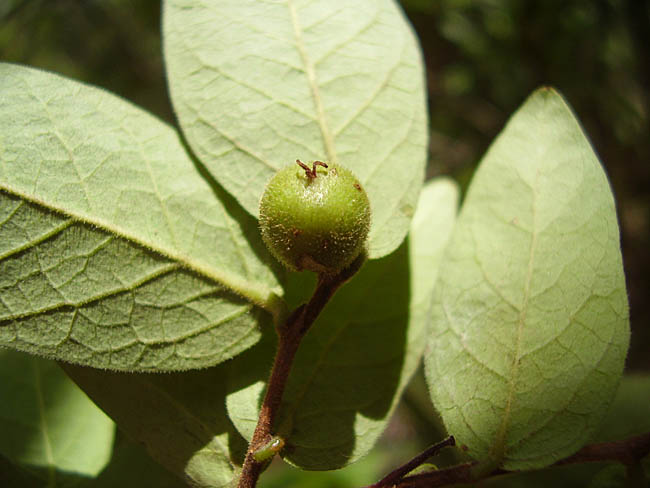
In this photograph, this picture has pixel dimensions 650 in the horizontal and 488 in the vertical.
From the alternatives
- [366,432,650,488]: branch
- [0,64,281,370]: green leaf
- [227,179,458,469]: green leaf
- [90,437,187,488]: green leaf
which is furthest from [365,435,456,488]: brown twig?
[90,437,187,488]: green leaf

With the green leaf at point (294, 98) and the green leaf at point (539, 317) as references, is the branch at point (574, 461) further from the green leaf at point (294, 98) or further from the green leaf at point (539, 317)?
the green leaf at point (294, 98)

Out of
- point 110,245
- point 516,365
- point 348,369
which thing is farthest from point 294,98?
point 516,365

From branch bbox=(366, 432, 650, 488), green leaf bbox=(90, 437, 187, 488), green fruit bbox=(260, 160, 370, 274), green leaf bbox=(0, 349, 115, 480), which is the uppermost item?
green fruit bbox=(260, 160, 370, 274)

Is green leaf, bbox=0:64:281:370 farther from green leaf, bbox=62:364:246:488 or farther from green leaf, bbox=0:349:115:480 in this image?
green leaf, bbox=0:349:115:480

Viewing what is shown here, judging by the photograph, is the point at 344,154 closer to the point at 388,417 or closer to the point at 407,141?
the point at 407,141

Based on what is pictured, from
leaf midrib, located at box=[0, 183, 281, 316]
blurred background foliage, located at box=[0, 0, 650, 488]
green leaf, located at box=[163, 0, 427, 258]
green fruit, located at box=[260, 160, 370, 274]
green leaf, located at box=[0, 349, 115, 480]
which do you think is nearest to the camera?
green fruit, located at box=[260, 160, 370, 274]

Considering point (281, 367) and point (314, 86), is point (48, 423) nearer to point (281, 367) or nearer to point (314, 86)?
point (281, 367)
